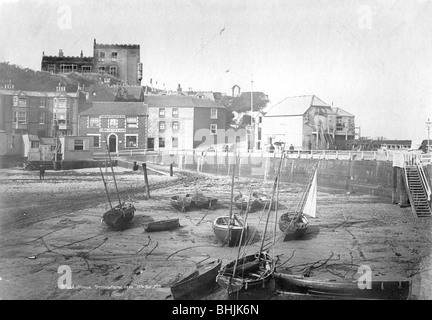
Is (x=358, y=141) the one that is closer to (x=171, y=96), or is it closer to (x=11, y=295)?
(x=171, y=96)

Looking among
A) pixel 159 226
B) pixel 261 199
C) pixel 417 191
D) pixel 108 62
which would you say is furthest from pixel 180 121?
pixel 417 191

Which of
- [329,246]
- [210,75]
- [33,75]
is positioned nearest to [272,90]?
[210,75]

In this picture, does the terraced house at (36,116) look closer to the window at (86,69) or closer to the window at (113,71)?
the window at (86,69)

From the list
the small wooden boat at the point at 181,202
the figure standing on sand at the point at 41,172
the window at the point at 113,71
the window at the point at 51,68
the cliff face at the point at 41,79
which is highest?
the window at the point at 113,71

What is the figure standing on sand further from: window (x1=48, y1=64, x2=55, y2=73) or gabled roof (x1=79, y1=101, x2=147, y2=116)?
window (x1=48, y1=64, x2=55, y2=73)

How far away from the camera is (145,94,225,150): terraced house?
916 centimetres

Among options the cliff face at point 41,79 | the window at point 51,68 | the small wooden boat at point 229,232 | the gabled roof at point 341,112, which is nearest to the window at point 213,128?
the small wooden boat at point 229,232

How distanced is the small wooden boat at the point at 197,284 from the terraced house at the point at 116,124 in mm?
3672

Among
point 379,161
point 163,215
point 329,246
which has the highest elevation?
point 379,161

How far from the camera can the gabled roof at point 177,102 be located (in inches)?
357

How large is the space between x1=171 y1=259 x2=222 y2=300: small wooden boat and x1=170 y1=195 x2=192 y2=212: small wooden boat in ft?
6.20
